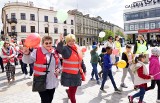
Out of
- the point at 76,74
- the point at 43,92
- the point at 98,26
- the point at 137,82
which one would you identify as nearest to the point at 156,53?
the point at 137,82

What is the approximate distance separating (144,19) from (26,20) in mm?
30410

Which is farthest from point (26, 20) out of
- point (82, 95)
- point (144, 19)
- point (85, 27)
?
point (82, 95)

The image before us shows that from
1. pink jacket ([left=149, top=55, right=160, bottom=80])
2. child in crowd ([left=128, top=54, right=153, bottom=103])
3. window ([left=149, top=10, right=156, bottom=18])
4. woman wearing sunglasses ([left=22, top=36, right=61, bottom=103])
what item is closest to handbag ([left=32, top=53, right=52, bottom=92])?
woman wearing sunglasses ([left=22, top=36, right=61, bottom=103])

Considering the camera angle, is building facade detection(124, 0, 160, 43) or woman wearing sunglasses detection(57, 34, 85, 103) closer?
woman wearing sunglasses detection(57, 34, 85, 103)

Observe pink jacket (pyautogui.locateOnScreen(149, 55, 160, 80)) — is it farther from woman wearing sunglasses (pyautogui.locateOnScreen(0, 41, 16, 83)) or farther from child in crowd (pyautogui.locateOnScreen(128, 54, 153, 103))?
woman wearing sunglasses (pyautogui.locateOnScreen(0, 41, 16, 83))

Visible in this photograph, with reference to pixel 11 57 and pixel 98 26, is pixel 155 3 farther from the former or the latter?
pixel 11 57

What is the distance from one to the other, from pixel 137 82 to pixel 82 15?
6337cm

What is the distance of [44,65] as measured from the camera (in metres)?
3.78

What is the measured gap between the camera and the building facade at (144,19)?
52419mm

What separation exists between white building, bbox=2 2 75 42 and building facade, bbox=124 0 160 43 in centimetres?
1934

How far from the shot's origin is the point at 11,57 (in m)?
8.04

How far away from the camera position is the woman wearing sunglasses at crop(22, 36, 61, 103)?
3.75 metres

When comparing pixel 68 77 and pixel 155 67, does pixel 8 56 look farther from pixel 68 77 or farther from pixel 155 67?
pixel 155 67

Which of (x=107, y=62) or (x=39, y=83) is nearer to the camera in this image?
(x=39, y=83)
